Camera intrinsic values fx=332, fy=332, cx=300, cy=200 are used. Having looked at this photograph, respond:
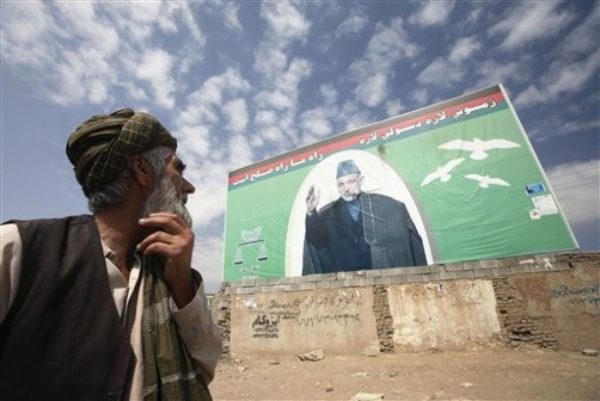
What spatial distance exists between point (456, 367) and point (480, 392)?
2097 mm

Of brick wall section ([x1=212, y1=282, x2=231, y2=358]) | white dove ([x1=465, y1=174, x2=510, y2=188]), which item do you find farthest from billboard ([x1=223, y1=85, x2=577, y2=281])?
brick wall section ([x1=212, y1=282, x2=231, y2=358])

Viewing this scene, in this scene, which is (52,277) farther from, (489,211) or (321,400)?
(489,211)

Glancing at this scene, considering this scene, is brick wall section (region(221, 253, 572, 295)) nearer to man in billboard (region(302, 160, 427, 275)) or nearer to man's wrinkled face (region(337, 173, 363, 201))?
man in billboard (region(302, 160, 427, 275))

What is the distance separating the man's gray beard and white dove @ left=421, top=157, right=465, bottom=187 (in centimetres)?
1140

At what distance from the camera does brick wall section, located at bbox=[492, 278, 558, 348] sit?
337 inches

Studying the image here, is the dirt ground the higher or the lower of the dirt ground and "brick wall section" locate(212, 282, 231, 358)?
the lower

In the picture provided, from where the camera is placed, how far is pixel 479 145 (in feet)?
36.1

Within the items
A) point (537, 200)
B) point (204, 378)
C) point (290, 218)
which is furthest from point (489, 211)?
point (204, 378)

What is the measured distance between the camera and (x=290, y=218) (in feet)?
46.7

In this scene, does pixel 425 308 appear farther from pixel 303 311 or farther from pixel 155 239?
pixel 155 239

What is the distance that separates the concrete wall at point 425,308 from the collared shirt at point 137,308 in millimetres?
9879

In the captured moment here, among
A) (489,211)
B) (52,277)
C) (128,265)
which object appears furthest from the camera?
(489,211)

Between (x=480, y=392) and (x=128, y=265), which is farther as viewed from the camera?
(x=480, y=392)

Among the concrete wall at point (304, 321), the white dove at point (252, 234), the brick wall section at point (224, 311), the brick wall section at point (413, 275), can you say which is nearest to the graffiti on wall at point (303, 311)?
the concrete wall at point (304, 321)
